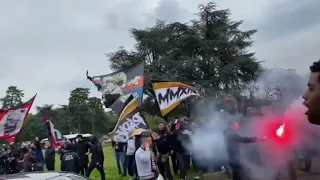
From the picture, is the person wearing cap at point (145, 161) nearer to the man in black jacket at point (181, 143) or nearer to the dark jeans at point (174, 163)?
the man in black jacket at point (181, 143)

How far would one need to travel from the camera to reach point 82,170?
15180 millimetres

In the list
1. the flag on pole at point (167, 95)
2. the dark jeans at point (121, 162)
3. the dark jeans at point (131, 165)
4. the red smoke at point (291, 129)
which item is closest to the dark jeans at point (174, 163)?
the flag on pole at point (167, 95)

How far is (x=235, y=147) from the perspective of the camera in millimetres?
9141

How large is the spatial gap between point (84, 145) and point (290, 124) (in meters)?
10.1

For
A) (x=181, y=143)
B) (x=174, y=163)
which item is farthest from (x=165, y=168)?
(x=174, y=163)

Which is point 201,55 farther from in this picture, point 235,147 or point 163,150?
point 235,147

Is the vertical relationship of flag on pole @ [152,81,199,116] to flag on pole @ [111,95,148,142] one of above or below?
above

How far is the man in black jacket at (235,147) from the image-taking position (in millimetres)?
8948

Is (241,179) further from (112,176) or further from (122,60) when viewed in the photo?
(122,60)

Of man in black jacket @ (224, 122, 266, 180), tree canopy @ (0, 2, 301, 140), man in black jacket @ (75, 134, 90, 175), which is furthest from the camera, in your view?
tree canopy @ (0, 2, 301, 140)

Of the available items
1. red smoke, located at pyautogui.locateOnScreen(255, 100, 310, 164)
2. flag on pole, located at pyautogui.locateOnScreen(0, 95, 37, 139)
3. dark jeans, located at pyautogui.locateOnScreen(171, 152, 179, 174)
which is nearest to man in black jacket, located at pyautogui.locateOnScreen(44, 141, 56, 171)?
flag on pole, located at pyautogui.locateOnScreen(0, 95, 37, 139)

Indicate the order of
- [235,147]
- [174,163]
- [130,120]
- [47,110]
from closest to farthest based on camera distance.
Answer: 1. [235,147]
2. [130,120]
3. [174,163]
4. [47,110]

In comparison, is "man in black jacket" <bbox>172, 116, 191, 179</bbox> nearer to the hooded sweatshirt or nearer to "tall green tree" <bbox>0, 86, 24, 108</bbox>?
the hooded sweatshirt

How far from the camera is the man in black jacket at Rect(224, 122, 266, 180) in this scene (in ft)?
29.4
